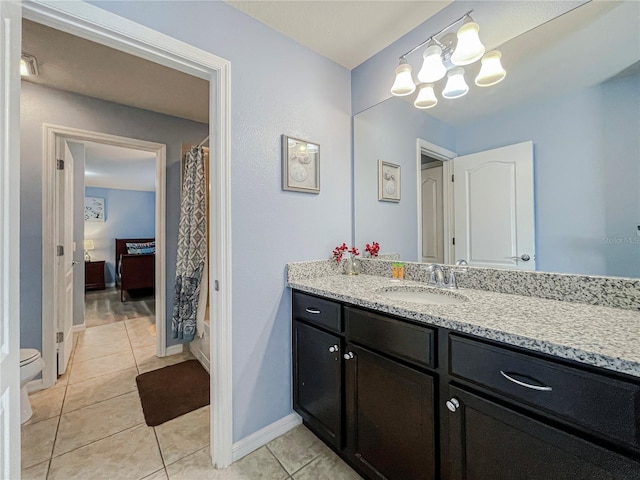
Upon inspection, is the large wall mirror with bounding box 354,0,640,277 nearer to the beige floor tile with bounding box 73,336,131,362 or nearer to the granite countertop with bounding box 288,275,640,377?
the granite countertop with bounding box 288,275,640,377

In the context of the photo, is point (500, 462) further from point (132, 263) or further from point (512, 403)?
point (132, 263)

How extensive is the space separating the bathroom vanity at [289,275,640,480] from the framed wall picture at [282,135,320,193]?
0.64m

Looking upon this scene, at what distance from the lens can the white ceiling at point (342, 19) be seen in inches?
55.5

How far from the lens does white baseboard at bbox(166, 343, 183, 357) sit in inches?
104

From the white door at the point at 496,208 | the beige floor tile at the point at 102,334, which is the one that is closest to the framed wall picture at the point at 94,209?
the beige floor tile at the point at 102,334

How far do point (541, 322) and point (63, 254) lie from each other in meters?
3.26

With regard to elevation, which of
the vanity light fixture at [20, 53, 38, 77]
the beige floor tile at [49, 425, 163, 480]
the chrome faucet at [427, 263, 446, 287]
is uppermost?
the vanity light fixture at [20, 53, 38, 77]

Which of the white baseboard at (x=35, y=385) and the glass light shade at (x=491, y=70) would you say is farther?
the white baseboard at (x=35, y=385)

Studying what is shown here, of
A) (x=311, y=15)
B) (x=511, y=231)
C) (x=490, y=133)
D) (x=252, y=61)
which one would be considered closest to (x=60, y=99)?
(x=252, y=61)

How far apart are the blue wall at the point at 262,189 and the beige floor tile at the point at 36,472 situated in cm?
90

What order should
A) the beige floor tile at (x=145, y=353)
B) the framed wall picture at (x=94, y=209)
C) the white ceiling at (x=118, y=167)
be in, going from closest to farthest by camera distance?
1. the beige floor tile at (x=145, y=353)
2. the white ceiling at (x=118, y=167)
3. the framed wall picture at (x=94, y=209)

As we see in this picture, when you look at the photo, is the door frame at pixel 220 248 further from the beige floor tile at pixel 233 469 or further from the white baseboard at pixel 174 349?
the white baseboard at pixel 174 349

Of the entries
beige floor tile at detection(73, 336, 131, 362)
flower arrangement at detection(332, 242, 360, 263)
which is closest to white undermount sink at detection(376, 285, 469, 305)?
flower arrangement at detection(332, 242, 360, 263)

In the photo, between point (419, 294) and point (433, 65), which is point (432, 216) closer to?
point (419, 294)
